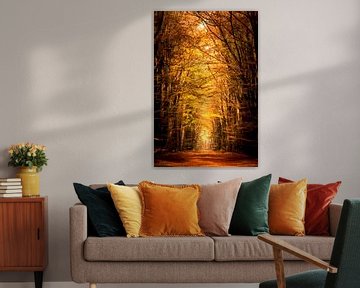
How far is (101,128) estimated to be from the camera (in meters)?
6.90

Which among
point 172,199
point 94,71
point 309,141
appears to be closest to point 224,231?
point 172,199

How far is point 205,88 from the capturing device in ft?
22.9

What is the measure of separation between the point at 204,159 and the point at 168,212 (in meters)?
1.07

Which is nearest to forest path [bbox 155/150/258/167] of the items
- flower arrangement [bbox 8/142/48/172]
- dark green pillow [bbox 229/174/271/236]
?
dark green pillow [bbox 229/174/271/236]

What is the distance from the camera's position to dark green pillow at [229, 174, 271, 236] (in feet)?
19.9

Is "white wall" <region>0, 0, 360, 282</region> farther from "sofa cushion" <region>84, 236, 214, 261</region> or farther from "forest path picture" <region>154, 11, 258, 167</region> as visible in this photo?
"sofa cushion" <region>84, 236, 214, 261</region>

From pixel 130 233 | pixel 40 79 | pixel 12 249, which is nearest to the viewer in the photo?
pixel 130 233

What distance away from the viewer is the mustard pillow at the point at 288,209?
20.0 ft

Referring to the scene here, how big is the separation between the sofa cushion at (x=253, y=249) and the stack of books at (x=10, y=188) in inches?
70.2

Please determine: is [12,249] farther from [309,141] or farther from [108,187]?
[309,141]

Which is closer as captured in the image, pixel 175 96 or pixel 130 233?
pixel 130 233

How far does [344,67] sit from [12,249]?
3289 mm

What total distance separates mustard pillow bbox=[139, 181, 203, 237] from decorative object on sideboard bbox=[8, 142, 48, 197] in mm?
1044

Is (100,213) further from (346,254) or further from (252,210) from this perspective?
(346,254)
